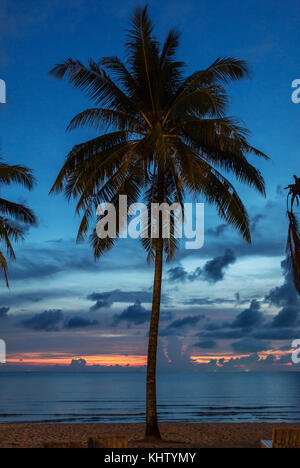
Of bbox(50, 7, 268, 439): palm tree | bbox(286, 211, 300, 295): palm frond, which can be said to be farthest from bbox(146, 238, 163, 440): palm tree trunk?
bbox(286, 211, 300, 295): palm frond

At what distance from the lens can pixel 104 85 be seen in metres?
14.1

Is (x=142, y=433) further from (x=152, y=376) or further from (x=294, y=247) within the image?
(x=294, y=247)

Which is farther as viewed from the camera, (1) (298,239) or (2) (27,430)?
(2) (27,430)

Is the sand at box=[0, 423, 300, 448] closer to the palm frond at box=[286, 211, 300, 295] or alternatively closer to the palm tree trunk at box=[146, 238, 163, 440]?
the palm tree trunk at box=[146, 238, 163, 440]

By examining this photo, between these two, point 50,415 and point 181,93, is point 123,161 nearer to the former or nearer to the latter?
point 181,93

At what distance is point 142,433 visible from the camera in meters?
15.7

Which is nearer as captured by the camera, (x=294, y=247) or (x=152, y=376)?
(x=294, y=247)

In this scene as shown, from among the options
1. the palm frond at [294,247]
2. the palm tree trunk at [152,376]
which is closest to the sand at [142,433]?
the palm tree trunk at [152,376]

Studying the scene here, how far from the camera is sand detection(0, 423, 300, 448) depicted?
13.1 m

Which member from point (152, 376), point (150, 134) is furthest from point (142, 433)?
point (150, 134)
